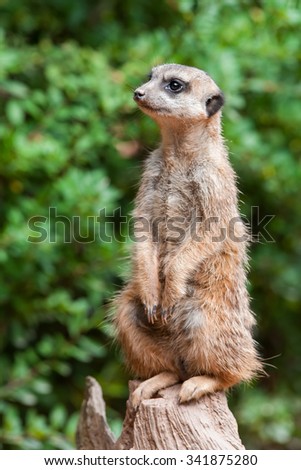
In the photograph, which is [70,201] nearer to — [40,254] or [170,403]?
[40,254]

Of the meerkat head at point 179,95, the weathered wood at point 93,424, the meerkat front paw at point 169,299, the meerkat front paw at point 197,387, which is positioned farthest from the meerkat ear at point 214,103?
the weathered wood at point 93,424

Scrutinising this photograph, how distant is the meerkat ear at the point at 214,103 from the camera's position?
2912 mm

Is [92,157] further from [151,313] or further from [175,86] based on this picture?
[151,313]

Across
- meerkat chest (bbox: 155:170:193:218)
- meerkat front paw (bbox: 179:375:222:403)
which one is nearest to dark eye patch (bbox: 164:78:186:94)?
meerkat chest (bbox: 155:170:193:218)

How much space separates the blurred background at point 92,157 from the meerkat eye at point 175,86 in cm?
103

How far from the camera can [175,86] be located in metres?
2.87

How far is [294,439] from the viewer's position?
5922mm

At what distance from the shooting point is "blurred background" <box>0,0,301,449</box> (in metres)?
4.22

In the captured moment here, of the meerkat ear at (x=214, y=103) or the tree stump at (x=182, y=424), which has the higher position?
the meerkat ear at (x=214, y=103)

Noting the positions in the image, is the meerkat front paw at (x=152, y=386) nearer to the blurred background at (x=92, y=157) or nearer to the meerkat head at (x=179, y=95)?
the meerkat head at (x=179, y=95)

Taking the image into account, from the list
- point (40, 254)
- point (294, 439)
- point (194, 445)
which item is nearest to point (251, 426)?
point (294, 439)

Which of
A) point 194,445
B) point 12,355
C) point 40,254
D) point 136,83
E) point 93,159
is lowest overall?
point 194,445

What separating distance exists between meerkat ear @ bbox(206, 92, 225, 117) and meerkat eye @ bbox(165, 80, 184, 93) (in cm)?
11

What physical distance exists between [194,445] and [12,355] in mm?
2319
